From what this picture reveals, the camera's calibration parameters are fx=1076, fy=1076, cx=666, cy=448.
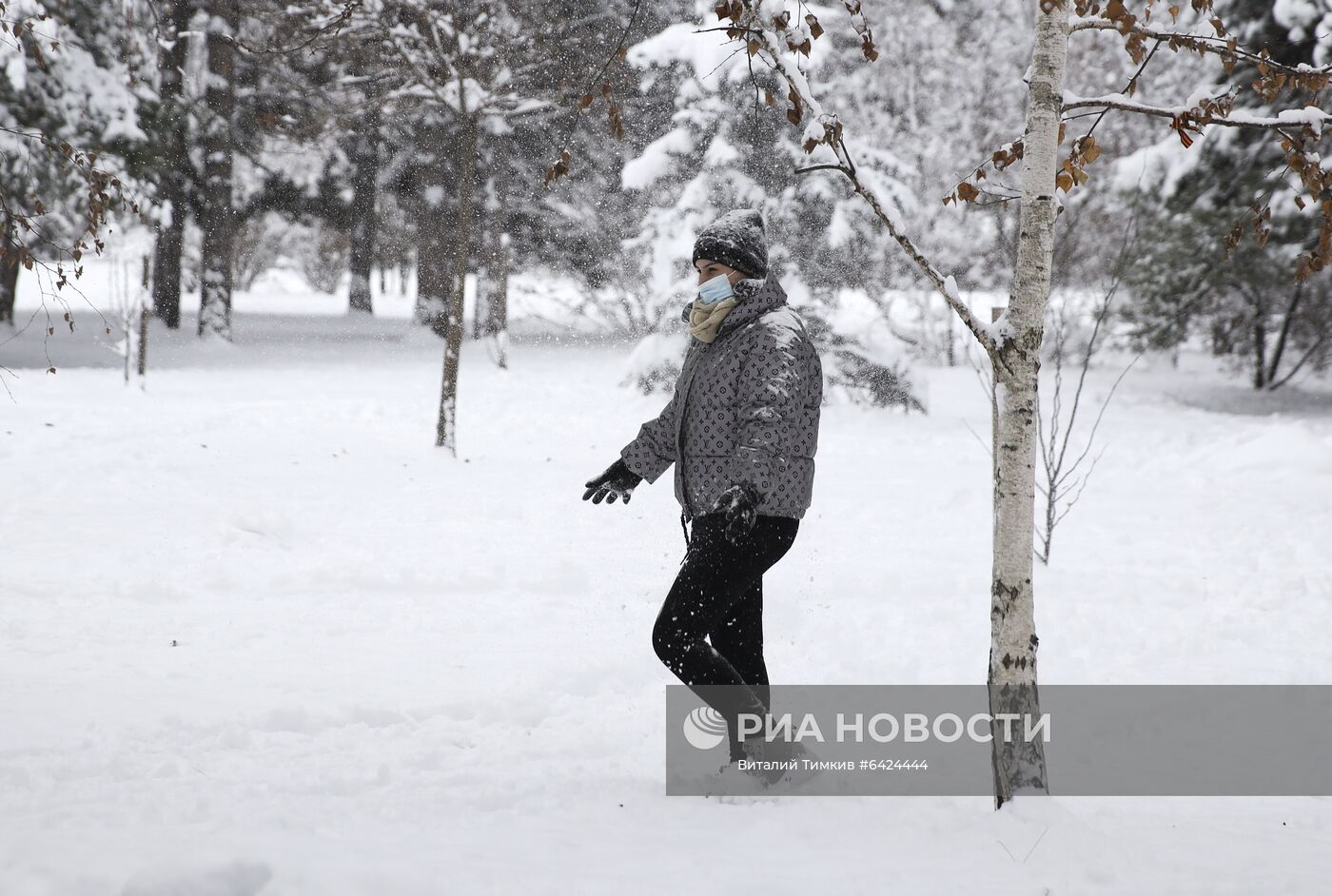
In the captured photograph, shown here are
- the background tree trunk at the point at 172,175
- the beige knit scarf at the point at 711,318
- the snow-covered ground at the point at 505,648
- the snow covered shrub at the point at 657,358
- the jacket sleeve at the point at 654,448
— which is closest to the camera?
the snow-covered ground at the point at 505,648

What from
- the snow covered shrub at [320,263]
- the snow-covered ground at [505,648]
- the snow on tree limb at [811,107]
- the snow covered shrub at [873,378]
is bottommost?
the snow-covered ground at [505,648]

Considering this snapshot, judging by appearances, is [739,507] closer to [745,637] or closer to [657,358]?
[745,637]

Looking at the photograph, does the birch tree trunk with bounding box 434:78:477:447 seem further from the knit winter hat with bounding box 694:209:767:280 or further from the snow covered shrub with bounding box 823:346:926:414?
the knit winter hat with bounding box 694:209:767:280

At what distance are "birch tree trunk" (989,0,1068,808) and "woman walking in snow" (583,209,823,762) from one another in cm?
57

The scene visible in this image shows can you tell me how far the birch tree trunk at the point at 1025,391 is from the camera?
10.3 ft

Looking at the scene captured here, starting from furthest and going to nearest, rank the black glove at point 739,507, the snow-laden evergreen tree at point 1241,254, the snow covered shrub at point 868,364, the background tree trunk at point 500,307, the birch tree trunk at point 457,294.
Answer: the background tree trunk at point 500,307 < the snow covered shrub at point 868,364 < the snow-laden evergreen tree at point 1241,254 < the birch tree trunk at point 457,294 < the black glove at point 739,507

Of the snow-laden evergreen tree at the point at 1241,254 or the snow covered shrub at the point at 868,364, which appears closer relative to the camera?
the snow-laden evergreen tree at the point at 1241,254

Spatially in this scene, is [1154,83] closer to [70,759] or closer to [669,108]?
[669,108]

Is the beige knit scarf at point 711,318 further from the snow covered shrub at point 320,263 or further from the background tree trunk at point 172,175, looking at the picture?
the snow covered shrub at point 320,263

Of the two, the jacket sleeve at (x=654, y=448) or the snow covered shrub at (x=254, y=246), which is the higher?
the snow covered shrub at (x=254, y=246)

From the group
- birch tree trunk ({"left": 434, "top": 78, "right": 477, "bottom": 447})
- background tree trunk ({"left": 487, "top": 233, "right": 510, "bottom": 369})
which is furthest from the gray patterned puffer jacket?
background tree trunk ({"left": 487, "top": 233, "right": 510, "bottom": 369})

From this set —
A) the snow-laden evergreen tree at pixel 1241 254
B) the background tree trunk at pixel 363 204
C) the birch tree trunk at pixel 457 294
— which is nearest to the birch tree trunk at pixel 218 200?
the background tree trunk at pixel 363 204

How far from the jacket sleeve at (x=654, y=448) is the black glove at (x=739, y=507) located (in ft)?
1.55

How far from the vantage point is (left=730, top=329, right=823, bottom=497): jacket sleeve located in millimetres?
3066
